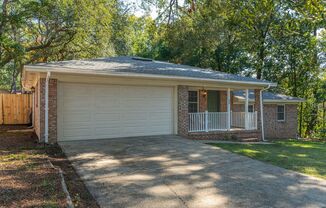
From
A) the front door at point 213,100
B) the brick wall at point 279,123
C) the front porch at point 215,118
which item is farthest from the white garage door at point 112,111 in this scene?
the brick wall at point 279,123

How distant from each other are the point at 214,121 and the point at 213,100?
304 centimetres

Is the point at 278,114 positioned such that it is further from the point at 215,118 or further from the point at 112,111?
the point at 112,111

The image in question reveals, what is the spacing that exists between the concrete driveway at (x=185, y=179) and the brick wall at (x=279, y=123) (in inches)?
422

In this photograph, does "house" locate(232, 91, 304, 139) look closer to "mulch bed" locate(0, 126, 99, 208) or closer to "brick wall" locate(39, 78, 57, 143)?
"brick wall" locate(39, 78, 57, 143)

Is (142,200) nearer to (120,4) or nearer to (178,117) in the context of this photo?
(178,117)

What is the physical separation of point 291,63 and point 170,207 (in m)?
23.8

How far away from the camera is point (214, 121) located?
1260 centimetres

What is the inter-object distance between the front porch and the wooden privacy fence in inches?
436

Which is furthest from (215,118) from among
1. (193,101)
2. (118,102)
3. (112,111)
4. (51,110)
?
(51,110)

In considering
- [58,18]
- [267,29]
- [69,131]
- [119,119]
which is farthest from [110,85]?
[267,29]

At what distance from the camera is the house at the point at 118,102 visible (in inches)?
354

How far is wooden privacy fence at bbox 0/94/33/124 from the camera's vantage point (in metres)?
17.2

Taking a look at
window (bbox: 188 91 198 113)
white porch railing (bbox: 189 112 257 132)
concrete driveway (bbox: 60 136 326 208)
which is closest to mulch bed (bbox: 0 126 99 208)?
concrete driveway (bbox: 60 136 326 208)

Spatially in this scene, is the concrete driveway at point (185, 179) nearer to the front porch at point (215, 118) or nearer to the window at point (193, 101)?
the front porch at point (215, 118)
